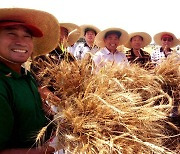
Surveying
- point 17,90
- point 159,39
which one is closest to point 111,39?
point 159,39

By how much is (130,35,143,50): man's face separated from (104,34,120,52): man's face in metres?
0.40

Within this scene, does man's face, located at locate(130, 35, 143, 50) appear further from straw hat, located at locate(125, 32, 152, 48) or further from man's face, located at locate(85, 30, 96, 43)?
man's face, located at locate(85, 30, 96, 43)

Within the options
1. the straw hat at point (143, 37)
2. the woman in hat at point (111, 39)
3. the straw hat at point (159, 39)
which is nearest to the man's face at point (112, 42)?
the woman in hat at point (111, 39)

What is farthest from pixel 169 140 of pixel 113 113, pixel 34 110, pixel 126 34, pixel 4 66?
pixel 126 34

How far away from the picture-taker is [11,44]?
1.55m

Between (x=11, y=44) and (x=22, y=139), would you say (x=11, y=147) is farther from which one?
(x=11, y=44)

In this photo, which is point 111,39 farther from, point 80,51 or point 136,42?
point 80,51

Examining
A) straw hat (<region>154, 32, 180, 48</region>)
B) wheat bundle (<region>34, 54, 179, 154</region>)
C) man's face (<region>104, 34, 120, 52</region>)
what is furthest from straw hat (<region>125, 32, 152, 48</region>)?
wheat bundle (<region>34, 54, 179, 154</region>)

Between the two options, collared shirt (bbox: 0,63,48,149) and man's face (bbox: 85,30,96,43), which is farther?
man's face (bbox: 85,30,96,43)

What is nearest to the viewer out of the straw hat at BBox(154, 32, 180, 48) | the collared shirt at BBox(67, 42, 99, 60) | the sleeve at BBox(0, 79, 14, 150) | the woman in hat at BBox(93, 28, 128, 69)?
the sleeve at BBox(0, 79, 14, 150)

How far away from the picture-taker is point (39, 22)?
1883 mm

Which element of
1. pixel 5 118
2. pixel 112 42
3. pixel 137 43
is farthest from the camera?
pixel 137 43

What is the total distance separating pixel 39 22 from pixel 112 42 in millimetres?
2118

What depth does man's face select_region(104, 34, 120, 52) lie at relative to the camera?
12.5 ft
